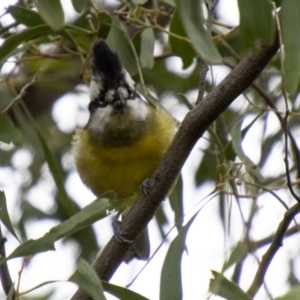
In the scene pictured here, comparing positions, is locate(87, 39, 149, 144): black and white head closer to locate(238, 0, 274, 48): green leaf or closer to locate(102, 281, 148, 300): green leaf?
locate(102, 281, 148, 300): green leaf

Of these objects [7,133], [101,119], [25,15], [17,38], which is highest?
[101,119]

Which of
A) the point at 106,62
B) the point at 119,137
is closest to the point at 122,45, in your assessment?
the point at 106,62

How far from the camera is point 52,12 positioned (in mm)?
1421

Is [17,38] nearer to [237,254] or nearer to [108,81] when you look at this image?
[108,81]

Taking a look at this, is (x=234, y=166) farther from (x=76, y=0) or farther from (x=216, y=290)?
(x=76, y=0)

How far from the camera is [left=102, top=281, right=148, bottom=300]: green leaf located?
1386mm

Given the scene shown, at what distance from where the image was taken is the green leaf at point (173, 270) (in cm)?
145

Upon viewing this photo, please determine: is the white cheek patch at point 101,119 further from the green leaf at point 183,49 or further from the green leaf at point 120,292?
the green leaf at point 120,292

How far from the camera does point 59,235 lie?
128 cm

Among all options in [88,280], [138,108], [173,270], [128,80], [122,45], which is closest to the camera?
[88,280]

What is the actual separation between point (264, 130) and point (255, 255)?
0.69 meters

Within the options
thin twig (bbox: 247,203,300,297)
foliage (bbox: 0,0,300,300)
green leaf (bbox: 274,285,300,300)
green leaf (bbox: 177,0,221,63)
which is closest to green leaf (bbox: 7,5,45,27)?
foliage (bbox: 0,0,300,300)

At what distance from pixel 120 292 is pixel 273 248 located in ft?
1.10

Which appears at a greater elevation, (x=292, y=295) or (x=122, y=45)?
(x=122, y=45)
